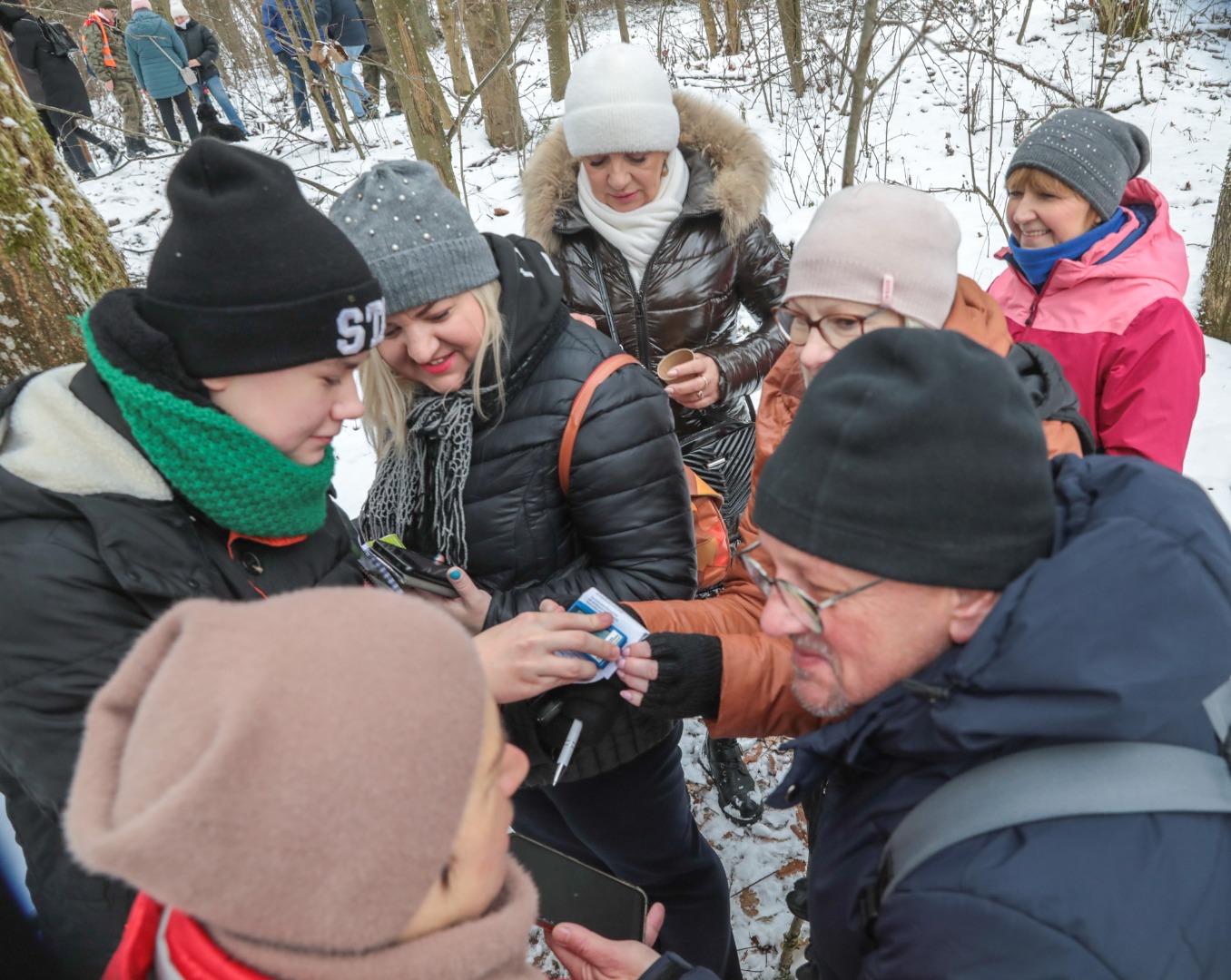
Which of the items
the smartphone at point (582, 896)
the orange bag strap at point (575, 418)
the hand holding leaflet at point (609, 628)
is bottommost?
the smartphone at point (582, 896)

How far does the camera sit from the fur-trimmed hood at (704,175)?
114 inches

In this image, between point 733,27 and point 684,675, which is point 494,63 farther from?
point 684,675

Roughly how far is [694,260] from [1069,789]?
2.32 metres

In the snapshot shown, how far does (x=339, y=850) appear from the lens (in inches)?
30.2

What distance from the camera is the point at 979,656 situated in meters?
1.05

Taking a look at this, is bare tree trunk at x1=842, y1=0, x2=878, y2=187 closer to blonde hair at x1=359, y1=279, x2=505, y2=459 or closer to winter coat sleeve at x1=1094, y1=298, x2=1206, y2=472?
winter coat sleeve at x1=1094, y1=298, x2=1206, y2=472

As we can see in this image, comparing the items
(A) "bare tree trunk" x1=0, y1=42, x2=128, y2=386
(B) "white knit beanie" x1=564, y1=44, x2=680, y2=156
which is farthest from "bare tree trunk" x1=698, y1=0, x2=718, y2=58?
(A) "bare tree trunk" x1=0, y1=42, x2=128, y2=386

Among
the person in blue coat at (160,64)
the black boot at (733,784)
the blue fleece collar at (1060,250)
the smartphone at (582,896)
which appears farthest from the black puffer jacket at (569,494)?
the person in blue coat at (160,64)

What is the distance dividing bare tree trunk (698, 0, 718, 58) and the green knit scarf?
13312mm

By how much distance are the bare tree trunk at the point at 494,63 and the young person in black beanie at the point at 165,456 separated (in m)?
6.87

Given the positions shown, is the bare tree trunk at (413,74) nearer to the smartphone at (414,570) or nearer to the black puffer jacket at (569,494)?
the black puffer jacket at (569,494)

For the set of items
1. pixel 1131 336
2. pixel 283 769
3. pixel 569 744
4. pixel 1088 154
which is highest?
pixel 283 769

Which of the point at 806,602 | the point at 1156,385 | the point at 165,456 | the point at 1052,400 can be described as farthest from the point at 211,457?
the point at 1156,385

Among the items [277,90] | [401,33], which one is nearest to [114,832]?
[401,33]
